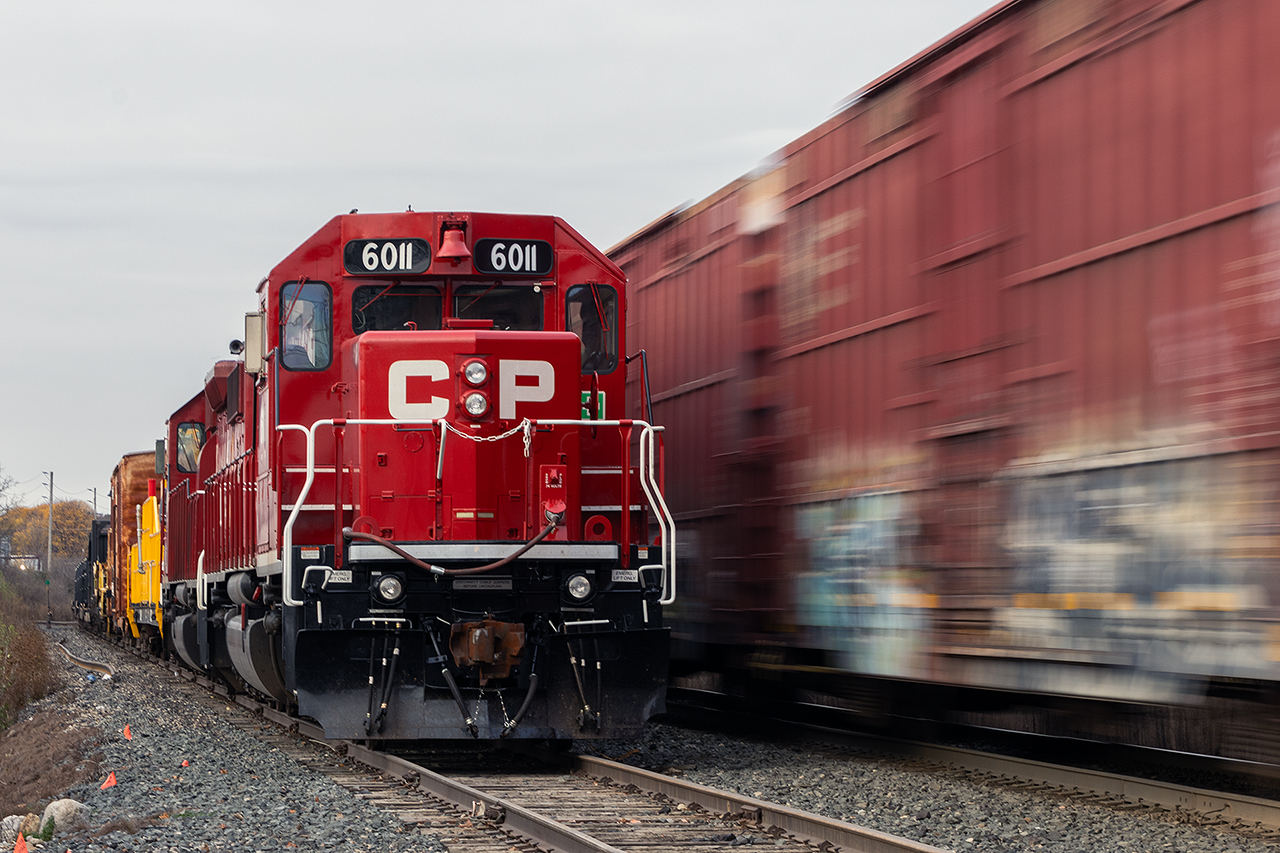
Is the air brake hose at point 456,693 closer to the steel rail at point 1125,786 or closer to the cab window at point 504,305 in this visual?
the cab window at point 504,305

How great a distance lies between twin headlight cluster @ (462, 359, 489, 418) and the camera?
333 inches

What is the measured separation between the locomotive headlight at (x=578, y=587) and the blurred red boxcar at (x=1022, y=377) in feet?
4.39

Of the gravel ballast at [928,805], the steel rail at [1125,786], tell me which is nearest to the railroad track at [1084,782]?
the steel rail at [1125,786]

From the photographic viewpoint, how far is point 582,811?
23.3ft

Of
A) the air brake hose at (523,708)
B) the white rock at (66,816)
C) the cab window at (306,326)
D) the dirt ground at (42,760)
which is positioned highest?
the cab window at (306,326)

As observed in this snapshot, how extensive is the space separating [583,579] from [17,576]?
78229 mm

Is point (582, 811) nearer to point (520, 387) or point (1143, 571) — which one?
point (520, 387)

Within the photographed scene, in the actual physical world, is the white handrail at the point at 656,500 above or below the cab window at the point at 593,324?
below

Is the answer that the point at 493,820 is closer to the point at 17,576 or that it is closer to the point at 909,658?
the point at 909,658

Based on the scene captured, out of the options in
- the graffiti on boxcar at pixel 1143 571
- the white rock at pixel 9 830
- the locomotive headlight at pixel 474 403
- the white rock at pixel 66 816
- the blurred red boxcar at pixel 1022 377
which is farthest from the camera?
the locomotive headlight at pixel 474 403

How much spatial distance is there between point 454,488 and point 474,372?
707 mm

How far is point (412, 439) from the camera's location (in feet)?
28.1

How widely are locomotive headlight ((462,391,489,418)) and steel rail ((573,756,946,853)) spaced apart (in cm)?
219

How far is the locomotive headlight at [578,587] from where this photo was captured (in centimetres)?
837
